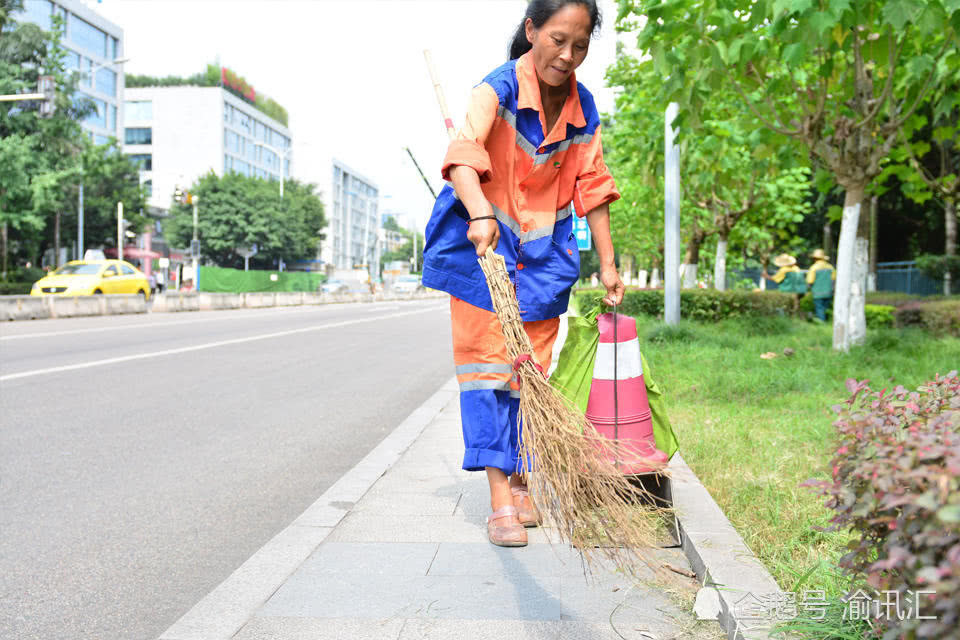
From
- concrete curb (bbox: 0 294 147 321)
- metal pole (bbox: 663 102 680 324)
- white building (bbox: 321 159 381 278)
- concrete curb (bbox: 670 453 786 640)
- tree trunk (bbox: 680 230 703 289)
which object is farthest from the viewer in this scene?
white building (bbox: 321 159 381 278)

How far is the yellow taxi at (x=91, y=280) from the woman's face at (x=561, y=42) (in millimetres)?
24752

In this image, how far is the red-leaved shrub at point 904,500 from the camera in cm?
134

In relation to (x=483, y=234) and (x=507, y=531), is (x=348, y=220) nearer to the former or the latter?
Result: (x=507, y=531)

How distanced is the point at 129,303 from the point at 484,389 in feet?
82.3

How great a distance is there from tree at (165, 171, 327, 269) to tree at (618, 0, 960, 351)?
60.1m

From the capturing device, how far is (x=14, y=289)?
34375mm

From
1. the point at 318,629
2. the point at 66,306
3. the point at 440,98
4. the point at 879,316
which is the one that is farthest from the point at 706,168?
the point at 66,306

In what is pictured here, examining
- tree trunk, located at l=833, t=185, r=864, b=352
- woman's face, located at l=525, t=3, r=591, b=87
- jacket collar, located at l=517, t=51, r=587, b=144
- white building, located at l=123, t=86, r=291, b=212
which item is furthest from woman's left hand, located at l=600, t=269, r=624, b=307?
white building, located at l=123, t=86, r=291, b=212

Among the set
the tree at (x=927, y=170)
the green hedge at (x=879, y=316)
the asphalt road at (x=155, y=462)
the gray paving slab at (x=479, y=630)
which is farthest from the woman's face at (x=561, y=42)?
the green hedge at (x=879, y=316)

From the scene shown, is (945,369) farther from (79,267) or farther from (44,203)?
(44,203)

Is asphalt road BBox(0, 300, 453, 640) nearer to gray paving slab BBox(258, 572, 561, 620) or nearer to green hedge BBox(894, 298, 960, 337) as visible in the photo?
gray paving slab BBox(258, 572, 561, 620)

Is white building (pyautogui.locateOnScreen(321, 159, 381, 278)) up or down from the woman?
up

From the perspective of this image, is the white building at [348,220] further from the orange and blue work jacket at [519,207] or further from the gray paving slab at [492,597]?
the gray paving slab at [492,597]

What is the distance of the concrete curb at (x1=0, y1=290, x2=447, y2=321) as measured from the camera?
2153cm
